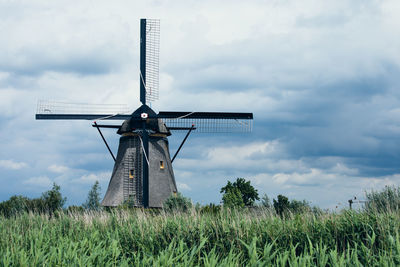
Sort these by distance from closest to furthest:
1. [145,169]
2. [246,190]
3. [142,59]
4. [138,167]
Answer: [145,169], [138,167], [142,59], [246,190]

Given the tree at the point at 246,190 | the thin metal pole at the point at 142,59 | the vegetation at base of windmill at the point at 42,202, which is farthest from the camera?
the tree at the point at 246,190

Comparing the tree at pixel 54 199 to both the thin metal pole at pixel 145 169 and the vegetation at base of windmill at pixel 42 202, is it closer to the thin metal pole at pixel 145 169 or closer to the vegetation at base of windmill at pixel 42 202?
the vegetation at base of windmill at pixel 42 202

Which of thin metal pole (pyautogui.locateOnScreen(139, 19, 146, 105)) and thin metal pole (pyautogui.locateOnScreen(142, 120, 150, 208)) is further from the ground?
thin metal pole (pyautogui.locateOnScreen(139, 19, 146, 105))

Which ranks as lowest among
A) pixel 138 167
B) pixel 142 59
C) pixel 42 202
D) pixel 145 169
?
pixel 42 202

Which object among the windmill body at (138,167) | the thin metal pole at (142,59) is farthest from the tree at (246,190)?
the thin metal pole at (142,59)

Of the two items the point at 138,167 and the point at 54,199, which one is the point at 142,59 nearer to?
the point at 138,167

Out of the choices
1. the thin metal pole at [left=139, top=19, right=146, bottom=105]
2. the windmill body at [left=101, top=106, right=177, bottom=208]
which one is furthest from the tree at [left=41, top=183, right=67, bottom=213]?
the thin metal pole at [left=139, top=19, right=146, bottom=105]

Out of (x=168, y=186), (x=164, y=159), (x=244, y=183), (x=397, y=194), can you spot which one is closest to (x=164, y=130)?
(x=164, y=159)

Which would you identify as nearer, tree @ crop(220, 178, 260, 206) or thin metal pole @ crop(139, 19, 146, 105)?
thin metal pole @ crop(139, 19, 146, 105)

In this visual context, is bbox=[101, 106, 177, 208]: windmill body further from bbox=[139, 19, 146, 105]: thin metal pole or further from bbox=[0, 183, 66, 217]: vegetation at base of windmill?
bbox=[0, 183, 66, 217]: vegetation at base of windmill

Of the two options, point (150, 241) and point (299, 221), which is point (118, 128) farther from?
point (299, 221)

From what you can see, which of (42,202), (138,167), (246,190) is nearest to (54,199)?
(42,202)

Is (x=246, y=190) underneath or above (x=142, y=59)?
underneath

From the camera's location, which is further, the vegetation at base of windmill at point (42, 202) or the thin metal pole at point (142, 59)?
the vegetation at base of windmill at point (42, 202)
